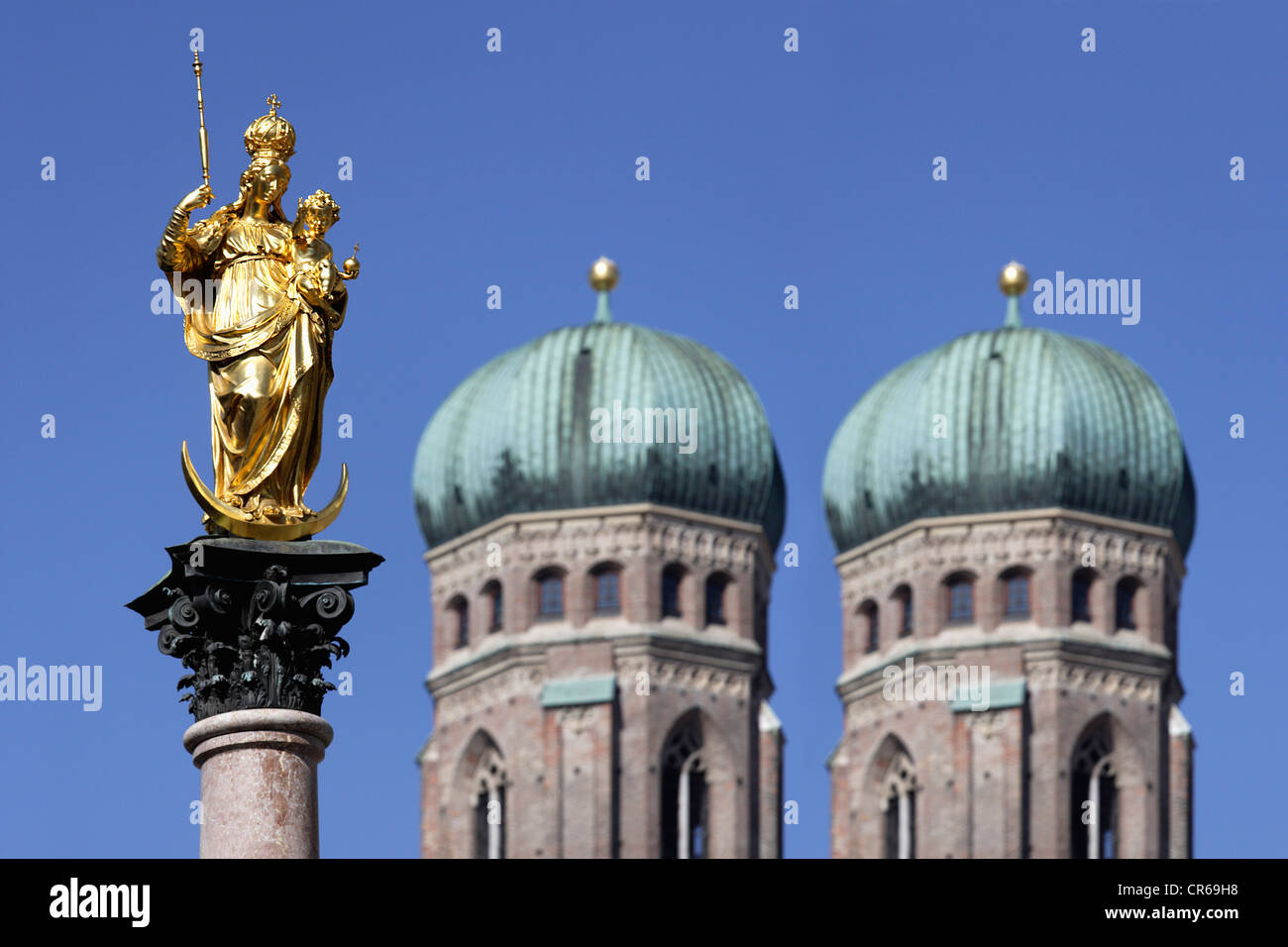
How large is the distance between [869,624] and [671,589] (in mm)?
4047

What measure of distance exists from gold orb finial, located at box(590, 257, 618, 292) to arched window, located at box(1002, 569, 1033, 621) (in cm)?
1120

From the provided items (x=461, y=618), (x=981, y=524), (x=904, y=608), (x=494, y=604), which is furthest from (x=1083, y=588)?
(x=461, y=618)

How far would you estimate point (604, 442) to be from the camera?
333 feet

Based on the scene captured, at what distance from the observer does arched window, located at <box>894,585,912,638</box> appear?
A: 100438mm

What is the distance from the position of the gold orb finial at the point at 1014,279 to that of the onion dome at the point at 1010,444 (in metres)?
1.11

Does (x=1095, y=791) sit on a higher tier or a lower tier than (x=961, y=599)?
lower

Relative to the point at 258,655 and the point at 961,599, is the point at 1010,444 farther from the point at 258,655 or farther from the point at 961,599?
the point at 258,655

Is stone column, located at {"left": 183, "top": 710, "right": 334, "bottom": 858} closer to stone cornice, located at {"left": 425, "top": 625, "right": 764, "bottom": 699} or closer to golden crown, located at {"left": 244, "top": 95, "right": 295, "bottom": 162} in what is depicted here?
golden crown, located at {"left": 244, "top": 95, "right": 295, "bottom": 162}

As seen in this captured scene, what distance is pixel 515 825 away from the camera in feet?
322

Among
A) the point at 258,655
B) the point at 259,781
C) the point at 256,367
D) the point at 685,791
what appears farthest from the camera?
the point at 685,791

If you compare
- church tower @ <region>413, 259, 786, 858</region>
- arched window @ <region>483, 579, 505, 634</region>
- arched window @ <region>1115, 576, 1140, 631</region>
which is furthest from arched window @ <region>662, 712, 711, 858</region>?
arched window @ <region>1115, 576, 1140, 631</region>

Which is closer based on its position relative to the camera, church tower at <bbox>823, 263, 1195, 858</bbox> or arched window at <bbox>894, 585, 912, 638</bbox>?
church tower at <bbox>823, 263, 1195, 858</bbox>

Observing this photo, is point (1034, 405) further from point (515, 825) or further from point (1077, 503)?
point (515, 825)
